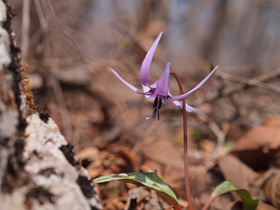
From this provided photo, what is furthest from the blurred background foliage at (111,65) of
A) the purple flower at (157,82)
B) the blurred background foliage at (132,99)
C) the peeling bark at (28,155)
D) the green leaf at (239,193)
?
the green leaf at (239,193)

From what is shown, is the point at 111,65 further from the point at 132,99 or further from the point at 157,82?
the point at 157,82

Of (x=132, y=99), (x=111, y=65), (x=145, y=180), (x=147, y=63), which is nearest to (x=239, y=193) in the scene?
(x=145, y=180)

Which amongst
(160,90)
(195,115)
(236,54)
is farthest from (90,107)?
(236,54)

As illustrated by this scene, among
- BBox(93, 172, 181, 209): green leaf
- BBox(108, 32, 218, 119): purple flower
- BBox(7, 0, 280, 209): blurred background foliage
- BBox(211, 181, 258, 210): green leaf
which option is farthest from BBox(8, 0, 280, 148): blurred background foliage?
BBox(211, 181, 258, 210): green leaf

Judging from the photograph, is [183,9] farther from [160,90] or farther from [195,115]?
[160,90]

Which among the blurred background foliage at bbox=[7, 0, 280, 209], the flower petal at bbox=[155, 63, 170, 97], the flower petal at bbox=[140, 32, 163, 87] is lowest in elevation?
the blurred background foliage at bbox=[7, 0, 280, 209]

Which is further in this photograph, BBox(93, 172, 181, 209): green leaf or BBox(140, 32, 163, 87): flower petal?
BBox(93, 172, 181, 209): green leaf

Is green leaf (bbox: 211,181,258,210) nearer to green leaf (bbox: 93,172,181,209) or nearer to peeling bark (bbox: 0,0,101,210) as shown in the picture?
green leaf (bbox: 93,172,181,209)
